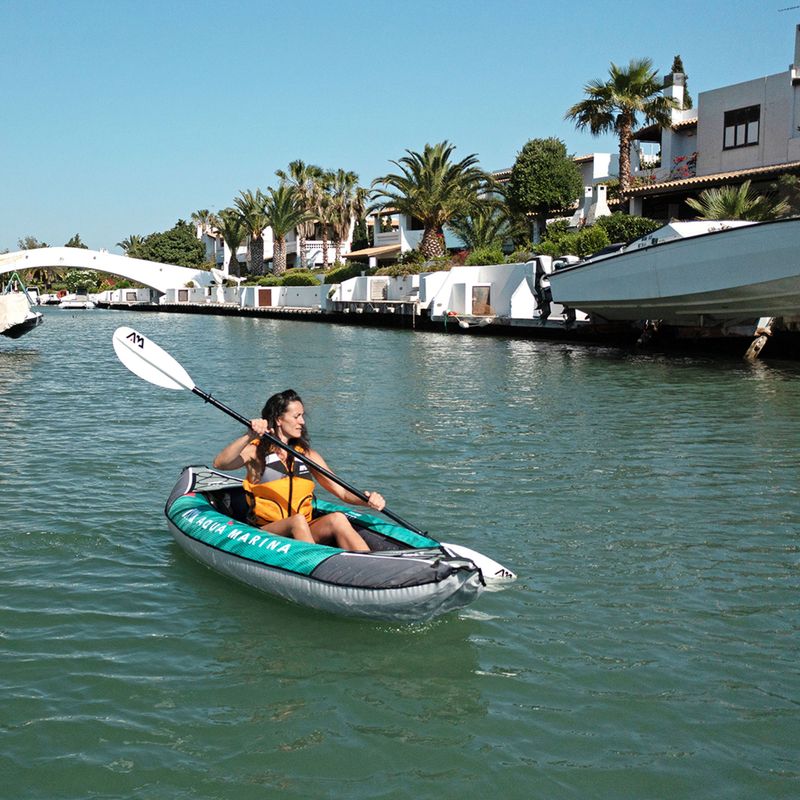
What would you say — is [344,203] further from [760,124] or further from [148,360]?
[148,360]

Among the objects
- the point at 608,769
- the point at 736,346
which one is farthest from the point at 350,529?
the point at 736,346

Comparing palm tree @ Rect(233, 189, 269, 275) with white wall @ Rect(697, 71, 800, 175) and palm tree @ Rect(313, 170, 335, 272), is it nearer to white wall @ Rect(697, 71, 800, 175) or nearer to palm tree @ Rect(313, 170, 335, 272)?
palm tree @ Rect(313, 170, 335, 272)

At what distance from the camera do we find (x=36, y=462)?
1292cm

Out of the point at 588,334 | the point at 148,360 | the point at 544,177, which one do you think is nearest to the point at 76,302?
the point at 544,177

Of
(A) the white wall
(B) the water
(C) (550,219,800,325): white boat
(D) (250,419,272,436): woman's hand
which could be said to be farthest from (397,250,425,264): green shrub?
(D) (250,419,272,436): woman's hand

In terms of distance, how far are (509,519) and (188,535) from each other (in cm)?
341

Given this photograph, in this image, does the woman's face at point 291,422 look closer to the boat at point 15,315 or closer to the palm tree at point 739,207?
the palm tree at point 739,207

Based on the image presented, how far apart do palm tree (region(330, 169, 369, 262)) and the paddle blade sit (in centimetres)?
7167

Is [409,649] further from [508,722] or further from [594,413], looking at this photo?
[594,413]

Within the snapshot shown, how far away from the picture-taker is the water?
5.05 m

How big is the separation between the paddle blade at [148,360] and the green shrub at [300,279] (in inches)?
2364

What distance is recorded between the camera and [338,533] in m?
7.22

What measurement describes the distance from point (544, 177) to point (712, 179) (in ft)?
48.2

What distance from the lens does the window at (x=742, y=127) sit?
39062mm
